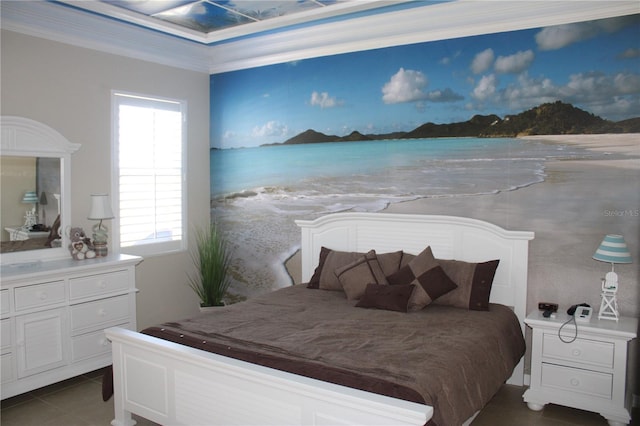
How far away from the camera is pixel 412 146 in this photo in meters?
4.48

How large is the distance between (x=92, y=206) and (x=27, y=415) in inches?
65.0

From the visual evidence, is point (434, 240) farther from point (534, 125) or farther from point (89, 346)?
point (89, 346)

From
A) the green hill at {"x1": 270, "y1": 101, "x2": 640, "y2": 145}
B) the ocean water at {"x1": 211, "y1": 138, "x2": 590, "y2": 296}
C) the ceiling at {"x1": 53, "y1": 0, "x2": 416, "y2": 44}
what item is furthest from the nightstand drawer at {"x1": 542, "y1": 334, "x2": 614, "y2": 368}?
the ceiling at {"x1": 53, "y1": 0, "x2": 416, "y2": 44}

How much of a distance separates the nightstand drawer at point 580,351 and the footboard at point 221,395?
1671 mm

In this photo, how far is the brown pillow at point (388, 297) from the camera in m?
3.73

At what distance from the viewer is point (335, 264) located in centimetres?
444

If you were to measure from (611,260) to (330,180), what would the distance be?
2.40 metres

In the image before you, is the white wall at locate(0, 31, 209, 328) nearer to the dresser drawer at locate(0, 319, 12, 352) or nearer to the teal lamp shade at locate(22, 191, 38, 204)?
the teal lamp shade at locate(22, 191, 38, 204)

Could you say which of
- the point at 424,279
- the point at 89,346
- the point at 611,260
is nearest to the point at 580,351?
the point at 611,260

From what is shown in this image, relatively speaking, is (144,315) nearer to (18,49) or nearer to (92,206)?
(92,206)

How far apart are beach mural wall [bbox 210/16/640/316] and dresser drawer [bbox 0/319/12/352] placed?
7.66 feet

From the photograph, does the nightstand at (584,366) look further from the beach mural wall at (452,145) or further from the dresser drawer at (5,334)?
the dresser drawer at (5,334)

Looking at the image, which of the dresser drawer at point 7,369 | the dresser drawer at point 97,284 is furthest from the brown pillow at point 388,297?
the dresser drawer at point 7,369

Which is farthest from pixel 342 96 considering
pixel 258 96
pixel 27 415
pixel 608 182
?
pixel 27 415
